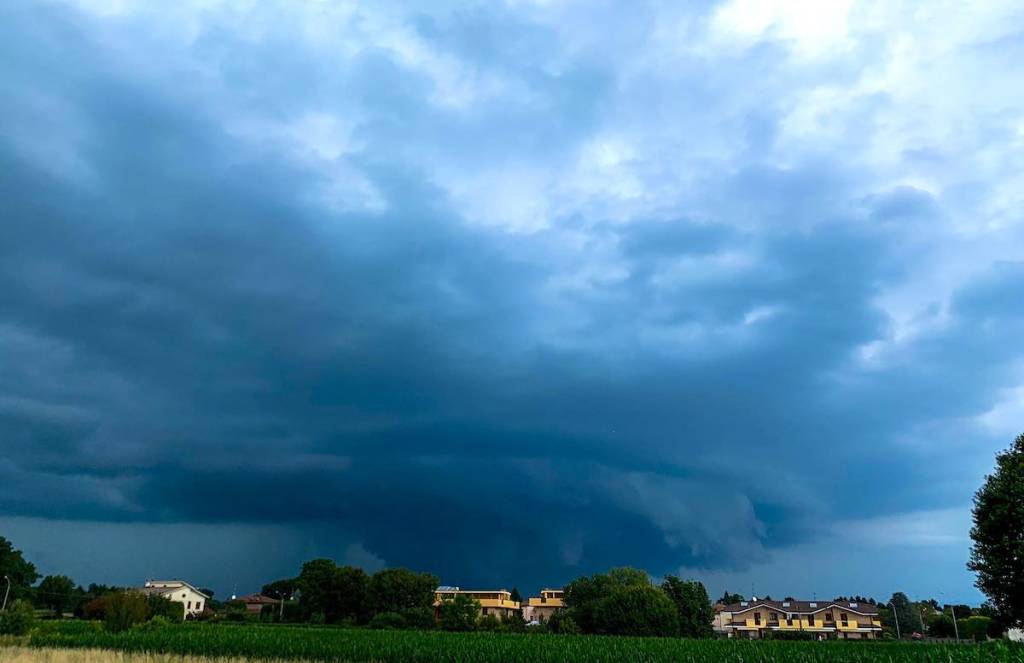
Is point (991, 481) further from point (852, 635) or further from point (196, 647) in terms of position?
point (852, 635)

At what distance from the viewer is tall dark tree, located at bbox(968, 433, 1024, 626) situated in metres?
43.8

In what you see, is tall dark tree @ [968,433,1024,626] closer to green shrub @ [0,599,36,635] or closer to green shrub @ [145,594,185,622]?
green shrub @ [0,599,36,635]

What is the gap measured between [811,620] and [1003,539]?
9925cm

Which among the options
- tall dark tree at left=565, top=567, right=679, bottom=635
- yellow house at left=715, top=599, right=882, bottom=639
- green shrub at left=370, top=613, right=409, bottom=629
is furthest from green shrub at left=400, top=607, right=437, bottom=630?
yellow house at left=715, top=599, right=882, bottom=639

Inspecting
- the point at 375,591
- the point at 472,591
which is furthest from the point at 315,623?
the point at 472,591

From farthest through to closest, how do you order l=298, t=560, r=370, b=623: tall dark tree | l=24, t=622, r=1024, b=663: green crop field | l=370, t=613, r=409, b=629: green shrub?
l=298, t=560, r=370, b=623: tall dark tree → l=370, t=613, r=409, b=629: green shrub → l=24, t=622, r=1024, b=663: green crop field

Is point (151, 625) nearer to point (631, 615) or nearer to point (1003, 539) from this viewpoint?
point (631, 615)

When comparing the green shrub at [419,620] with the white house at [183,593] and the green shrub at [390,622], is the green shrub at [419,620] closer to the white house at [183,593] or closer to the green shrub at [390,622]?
the green shrub at [390,622]

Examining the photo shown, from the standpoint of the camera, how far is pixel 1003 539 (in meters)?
44.4

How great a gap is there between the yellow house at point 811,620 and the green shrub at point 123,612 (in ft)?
340

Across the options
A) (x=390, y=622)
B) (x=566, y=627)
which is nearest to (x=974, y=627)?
(x=566, y=627)

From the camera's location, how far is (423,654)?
122 ft

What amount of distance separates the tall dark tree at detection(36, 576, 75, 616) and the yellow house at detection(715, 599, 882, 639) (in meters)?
144

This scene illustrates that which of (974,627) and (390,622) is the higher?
(390,622)
